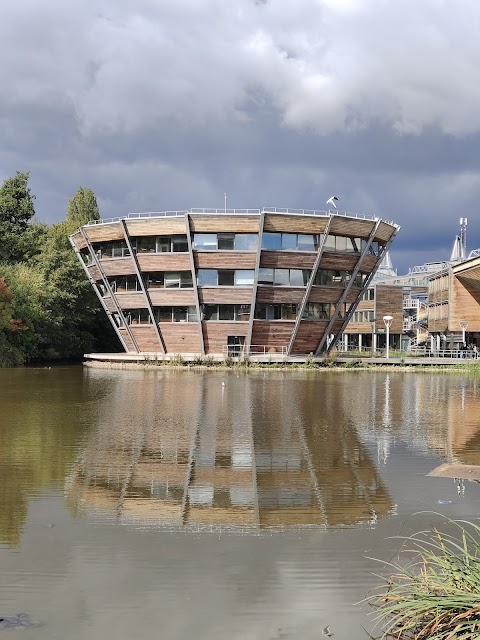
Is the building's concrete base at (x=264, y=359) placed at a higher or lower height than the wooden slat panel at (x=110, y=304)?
lower

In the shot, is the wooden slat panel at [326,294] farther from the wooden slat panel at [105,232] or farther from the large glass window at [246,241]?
the wooden slat panel at [105,232]

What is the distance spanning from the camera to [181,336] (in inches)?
1877

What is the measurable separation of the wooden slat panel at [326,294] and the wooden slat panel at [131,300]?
1243 cm

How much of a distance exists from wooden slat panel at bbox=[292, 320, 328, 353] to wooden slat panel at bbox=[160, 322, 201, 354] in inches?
293

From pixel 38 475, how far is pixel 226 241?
3594cm

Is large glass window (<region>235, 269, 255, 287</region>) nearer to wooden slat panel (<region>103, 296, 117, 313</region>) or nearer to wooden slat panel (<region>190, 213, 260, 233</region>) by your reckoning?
wooden slat panel (<region>190, 213, 260, 233</region>)

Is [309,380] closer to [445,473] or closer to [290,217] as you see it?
[290,217]

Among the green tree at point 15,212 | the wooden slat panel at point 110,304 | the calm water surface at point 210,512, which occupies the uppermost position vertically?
the green tree at point 15,212

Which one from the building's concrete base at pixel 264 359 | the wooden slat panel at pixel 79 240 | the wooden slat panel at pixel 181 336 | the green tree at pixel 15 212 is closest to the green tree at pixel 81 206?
the green tree at pixel 15 212

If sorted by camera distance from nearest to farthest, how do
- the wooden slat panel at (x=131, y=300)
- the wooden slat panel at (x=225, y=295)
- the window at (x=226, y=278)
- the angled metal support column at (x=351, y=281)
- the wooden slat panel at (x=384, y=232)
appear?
1. the wooden slat panel at (x=225, y=295)
2. the window at (x=226, y=278)
3. the angled metal support column at (x=351, y=281)
4. the wooden slat panel at (x=131, y=300)
5. the wooden slat panel at (x=384, y=232)

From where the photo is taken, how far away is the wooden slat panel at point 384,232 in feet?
158

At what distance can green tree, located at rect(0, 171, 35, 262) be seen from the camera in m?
64.9

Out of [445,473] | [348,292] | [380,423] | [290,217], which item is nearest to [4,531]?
[445,473]

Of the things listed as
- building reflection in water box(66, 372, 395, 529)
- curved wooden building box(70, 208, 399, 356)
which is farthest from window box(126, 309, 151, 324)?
building reflection in water box(66, 372, 395, 529)
